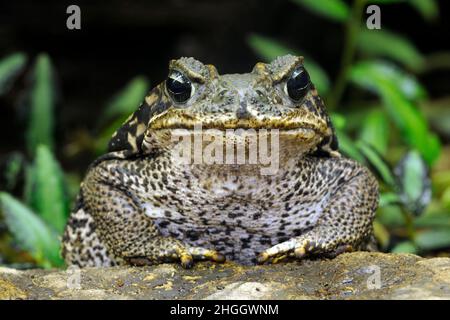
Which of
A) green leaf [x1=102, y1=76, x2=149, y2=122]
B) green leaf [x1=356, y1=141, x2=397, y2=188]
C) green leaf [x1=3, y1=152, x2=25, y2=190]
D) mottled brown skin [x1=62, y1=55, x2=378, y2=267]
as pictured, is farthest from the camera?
green leaf [x1=102, y1=76, x2=149, y2=122]

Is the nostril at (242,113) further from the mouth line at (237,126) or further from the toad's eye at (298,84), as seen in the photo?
the toad's eye at (298,84)

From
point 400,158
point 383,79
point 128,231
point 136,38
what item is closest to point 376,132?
point 400,158

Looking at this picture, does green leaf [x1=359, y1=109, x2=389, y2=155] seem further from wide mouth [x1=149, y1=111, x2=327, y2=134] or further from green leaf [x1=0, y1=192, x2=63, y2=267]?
green leaf [x1=0, y1=192, x2=63, y2=267]

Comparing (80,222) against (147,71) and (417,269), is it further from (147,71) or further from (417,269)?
(147,71)

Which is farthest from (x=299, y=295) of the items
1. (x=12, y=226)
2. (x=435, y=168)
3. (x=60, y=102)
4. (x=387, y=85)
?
(x=435, y=168)

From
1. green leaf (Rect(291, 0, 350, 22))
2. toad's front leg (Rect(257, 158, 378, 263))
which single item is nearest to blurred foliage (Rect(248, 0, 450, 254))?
green leaf (Rect(291, 0, 350, 22))
